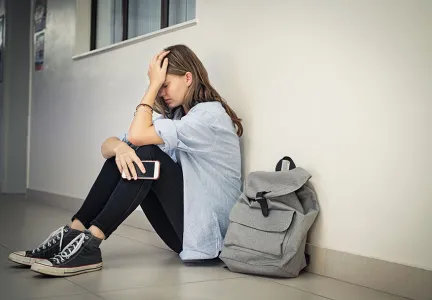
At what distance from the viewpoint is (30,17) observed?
5.08m

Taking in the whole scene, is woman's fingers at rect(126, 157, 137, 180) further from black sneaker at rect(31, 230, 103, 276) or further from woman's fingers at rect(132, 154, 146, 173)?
black sneaker at rect(31, 230, 103, 276)

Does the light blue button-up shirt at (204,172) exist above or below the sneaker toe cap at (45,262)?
above

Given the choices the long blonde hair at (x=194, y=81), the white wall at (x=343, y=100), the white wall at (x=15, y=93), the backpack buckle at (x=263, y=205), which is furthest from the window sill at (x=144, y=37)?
the white wall at (x=15, y=93)

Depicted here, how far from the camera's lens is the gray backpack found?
1859mm

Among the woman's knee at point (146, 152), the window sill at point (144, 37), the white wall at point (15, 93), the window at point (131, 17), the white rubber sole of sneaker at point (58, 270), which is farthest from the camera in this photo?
the white wall at point (15, 93)

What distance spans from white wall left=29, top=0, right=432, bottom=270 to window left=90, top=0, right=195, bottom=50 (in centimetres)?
31

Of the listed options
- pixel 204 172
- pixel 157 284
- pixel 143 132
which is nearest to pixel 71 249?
pixel 157 284

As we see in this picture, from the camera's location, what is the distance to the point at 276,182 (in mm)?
1933

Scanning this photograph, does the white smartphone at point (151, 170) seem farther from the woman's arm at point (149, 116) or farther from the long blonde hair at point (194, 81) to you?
the long blonde hair at point (194, 81)

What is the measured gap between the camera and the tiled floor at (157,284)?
1.61 meters

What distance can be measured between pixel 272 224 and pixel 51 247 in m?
0.73

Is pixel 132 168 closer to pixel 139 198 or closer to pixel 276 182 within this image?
pixel 139 198

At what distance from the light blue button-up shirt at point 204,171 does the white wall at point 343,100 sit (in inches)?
7.6

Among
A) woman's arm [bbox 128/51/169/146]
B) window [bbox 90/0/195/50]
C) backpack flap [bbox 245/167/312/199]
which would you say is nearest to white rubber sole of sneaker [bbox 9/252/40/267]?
woman's arm [bbox 128/51/169/146]
